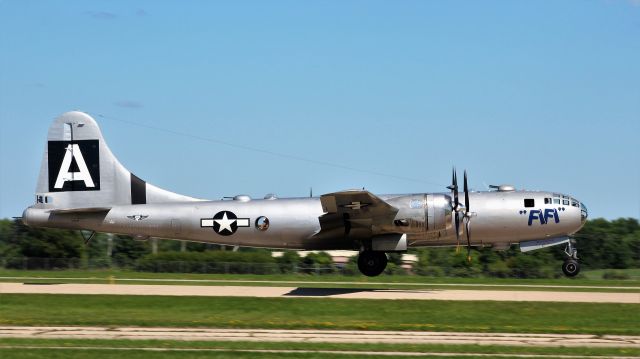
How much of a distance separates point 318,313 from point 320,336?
4910 millimetres

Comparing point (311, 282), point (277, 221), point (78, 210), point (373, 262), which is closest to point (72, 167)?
point (78, 210)

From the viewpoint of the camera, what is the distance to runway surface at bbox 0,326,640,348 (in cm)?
2084

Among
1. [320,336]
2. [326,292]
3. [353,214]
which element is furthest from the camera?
[353,214]

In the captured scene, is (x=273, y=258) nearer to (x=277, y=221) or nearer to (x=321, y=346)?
(x=277, y=221)

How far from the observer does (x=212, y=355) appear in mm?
18469

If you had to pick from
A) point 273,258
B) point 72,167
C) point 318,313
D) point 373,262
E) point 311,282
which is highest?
point 72,167

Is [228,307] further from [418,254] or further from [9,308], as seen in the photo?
[418,254]

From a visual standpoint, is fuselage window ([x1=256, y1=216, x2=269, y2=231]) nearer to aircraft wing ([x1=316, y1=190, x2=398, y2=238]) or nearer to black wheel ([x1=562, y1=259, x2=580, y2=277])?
aircraft wing ([x1=316, y1=190, x2=398, y2=238])

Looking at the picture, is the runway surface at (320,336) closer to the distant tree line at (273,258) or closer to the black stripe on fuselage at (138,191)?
the black stripe on fuselage at (138,191)

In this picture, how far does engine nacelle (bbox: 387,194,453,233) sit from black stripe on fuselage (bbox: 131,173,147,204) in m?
11.0

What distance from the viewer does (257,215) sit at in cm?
3562

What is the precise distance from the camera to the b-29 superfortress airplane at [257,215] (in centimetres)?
3441

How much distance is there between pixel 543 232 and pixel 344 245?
27.1 ft

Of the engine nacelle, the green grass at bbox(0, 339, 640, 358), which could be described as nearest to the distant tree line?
the engine nacelle
